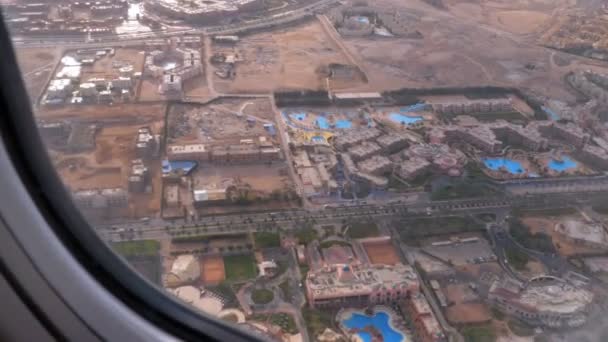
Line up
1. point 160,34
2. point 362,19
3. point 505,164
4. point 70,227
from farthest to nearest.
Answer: point 362,19 < point 160,34 < point 505,164 < point 70,227

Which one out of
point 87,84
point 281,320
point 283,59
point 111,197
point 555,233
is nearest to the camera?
point 281,320

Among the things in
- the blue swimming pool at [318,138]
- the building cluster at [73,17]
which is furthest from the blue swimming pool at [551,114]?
the building cluster at [73,17]

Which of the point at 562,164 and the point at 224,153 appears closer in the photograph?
the point at 224,153

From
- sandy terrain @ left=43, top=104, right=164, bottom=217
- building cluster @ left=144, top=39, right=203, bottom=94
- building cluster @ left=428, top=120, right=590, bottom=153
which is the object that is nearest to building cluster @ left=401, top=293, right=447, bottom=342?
sandy terrain @ left=43, top=104, right=164, bottom=217

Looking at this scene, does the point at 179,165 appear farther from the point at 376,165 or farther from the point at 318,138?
the point at 376,165

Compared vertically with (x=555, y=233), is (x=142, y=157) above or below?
above

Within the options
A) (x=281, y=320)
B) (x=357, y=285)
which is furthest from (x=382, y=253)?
(x=281, y=320)

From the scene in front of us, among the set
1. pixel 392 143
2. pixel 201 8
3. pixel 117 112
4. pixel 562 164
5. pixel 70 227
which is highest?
pixel 70 227
